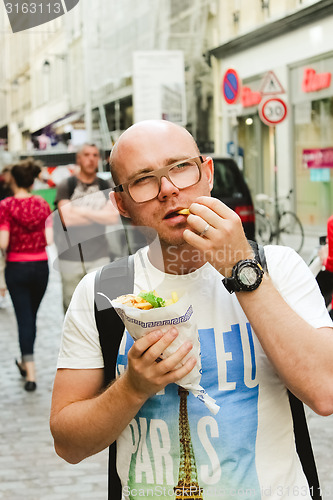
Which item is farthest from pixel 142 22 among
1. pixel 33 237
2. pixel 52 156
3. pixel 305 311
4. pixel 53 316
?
pixel 305 311

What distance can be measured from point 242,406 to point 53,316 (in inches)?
314

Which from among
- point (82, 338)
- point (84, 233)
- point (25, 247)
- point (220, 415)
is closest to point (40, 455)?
point (25, 247)

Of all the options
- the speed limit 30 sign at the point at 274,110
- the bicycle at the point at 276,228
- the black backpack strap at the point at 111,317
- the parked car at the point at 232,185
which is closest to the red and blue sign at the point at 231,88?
the bicycle at the point at 276,228

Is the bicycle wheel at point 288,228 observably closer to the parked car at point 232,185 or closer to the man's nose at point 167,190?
the parked car at point 232,185

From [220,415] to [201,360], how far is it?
0.10 meters

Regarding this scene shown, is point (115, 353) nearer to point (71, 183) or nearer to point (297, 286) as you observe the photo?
point (297, 286)

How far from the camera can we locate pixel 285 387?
1.60 m

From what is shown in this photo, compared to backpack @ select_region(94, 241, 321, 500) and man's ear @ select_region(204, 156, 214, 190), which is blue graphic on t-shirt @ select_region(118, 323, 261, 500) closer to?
backpack @ select_region(94, 241, 321, 500)

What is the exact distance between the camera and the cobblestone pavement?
4.14 metres

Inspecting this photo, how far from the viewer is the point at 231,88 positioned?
649 inches

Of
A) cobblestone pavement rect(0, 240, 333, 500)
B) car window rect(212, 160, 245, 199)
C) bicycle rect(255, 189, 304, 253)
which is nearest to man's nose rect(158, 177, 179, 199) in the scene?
cobblestone pavement rect(0, 240, 333, 500)

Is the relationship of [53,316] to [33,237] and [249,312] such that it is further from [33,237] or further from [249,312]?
[249,312]

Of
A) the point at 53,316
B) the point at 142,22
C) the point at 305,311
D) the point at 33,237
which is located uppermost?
the point at 142,22

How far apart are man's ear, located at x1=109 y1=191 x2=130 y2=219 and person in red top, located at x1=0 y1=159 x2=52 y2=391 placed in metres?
4.51
